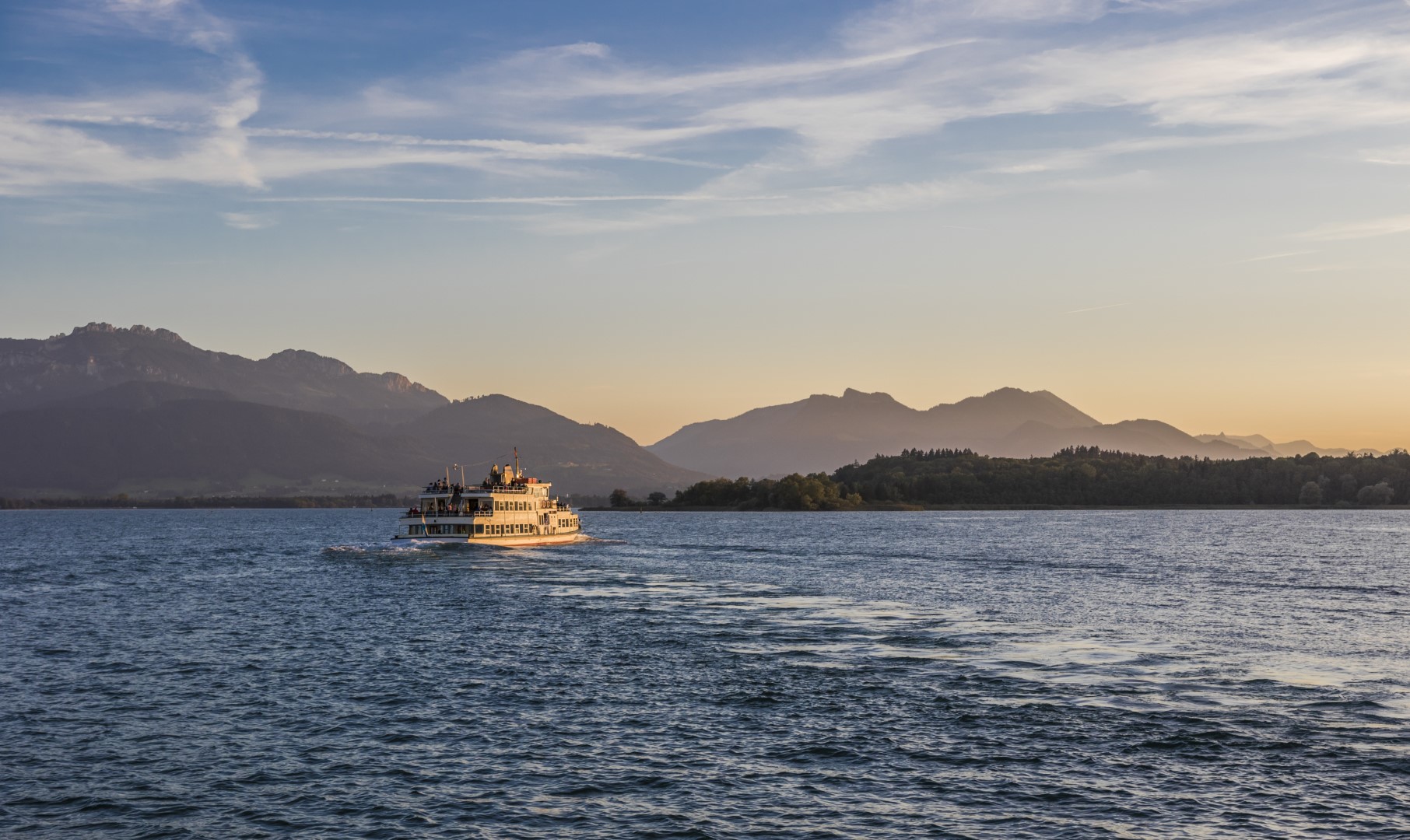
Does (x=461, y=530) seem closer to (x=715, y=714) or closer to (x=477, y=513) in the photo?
(x=477, y=513)

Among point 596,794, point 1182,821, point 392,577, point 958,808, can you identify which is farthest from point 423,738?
point 392,577

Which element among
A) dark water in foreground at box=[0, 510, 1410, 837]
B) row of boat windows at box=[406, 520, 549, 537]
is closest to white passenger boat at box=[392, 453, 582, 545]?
row of boat windows at box=[406, 520, 549, 537]

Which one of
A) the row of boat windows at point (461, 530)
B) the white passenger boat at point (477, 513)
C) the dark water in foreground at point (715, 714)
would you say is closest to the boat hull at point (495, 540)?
the white passenger boat at point (477, 513)

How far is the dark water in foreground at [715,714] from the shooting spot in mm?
36625

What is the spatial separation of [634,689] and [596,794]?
18611mm

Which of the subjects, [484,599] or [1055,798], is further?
[484,599]

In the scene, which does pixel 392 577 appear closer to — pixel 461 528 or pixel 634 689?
pixel 461 528

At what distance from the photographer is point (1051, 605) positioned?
92438 millimetres

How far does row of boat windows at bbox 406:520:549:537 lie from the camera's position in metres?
168

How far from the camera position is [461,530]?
552ft

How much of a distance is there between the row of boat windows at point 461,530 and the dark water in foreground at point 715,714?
61.0 m

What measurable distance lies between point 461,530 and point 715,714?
12210 centimetres

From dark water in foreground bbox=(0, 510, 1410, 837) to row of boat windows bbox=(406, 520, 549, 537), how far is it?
6102 cm

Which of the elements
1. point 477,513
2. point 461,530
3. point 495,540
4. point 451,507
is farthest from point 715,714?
point 451,507
